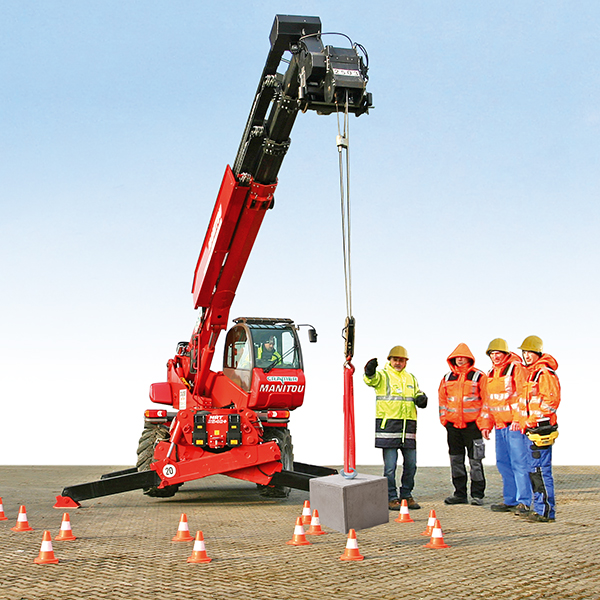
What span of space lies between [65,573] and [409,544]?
10.8 feet

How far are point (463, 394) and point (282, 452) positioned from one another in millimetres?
2967

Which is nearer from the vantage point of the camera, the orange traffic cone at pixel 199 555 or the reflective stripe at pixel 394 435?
the orange traffic cone at pixel 199 555

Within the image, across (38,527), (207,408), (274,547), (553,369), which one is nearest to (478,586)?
(274,547)

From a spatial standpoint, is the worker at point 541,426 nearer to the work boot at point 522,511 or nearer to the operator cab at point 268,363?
the work boot at point 522,511

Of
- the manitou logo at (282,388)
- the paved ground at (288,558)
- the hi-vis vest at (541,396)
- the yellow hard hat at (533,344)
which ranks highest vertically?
the yellow hard hat at (533,344)

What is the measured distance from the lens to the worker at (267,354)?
11242 mm

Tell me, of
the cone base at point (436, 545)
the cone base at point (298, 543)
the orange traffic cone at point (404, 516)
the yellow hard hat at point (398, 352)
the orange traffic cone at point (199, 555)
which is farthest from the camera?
the yellow hard hat at point (398, 352)

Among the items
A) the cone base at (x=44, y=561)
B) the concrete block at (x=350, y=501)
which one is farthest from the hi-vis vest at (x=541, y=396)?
the cone base at (x=44, y=561)

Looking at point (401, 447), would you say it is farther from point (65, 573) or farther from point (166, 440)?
point (65, 573)

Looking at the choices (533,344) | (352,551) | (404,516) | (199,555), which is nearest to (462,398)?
(533,344)

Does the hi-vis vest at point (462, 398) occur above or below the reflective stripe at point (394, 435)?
above

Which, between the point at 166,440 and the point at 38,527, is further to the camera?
the point at 166,440

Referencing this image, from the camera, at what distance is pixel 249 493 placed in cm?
1289

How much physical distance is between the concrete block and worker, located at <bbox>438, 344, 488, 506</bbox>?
437 cm
